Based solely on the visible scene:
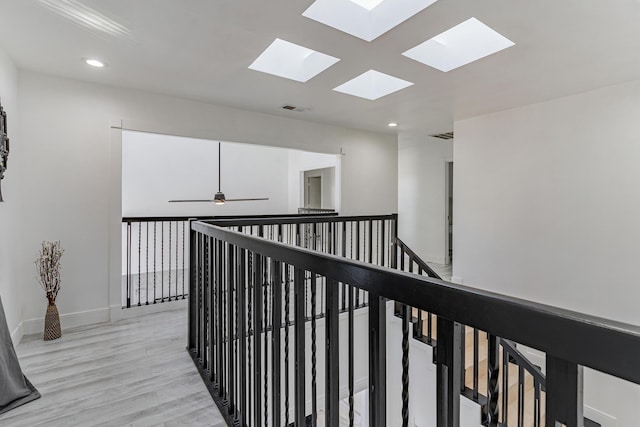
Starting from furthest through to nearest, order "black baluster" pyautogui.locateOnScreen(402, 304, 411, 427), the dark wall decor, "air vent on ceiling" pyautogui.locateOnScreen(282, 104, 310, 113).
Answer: "air vent on ceiling" pyautogui.locateOnScreen(282, 104, 310, 113)
the dark wall decor
"black baluster" pyautogui.locateOnScreen(402, 304, 411, 427)

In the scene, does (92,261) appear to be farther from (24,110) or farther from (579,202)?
(579,202)

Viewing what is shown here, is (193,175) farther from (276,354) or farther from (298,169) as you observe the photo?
(276,354)

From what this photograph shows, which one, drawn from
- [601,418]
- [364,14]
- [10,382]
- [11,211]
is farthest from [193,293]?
[601,418]

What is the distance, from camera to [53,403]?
204cm

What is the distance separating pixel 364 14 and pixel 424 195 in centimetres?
504

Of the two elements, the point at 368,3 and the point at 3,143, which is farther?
the point at 3,143

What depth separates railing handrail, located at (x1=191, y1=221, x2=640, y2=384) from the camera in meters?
0.47

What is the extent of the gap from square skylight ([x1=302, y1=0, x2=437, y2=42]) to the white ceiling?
60mm

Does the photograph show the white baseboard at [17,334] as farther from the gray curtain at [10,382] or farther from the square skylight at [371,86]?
the square skylight at [371,86]

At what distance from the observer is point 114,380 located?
231cm

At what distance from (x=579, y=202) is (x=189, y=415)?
4297 millimetres

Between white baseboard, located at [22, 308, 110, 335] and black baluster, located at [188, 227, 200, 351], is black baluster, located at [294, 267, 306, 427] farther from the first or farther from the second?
white baseboard, located at [22, 308, 110, 335]

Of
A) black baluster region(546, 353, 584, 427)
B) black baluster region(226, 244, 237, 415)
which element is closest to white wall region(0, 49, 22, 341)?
black baluster region(226, 244, 237, 415)

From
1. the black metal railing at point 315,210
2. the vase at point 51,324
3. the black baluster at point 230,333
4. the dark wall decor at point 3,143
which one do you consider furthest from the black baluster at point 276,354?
the black metal railing at point 315,210
